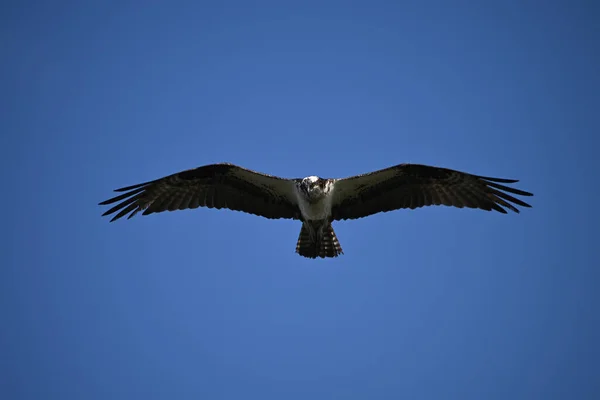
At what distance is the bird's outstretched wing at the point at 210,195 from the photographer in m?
11.0

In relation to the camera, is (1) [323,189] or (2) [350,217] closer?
(1) [323,189]

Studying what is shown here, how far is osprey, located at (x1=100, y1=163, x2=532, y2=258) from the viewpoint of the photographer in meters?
10.6

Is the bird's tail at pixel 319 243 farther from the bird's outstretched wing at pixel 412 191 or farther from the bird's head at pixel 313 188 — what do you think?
the bird's head at pixel 313 188

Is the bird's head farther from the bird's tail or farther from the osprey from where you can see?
the bird's tail

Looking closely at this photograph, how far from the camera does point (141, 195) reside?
438 inches

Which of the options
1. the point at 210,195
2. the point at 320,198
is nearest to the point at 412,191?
the point at 320,198

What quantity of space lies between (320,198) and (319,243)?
1.06m

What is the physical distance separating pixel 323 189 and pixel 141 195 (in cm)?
355

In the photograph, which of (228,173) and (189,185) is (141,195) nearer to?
(189,185)

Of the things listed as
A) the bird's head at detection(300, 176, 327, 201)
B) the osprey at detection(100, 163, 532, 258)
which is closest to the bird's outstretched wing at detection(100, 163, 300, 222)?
the osprey at detection(100, 163, 532, 258)

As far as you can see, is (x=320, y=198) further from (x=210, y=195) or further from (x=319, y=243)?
(x=210, y=195)

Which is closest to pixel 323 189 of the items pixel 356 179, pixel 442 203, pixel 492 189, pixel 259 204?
pixel 356 179

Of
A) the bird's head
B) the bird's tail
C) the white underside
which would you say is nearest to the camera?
the bird's head

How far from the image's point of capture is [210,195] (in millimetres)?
11188
